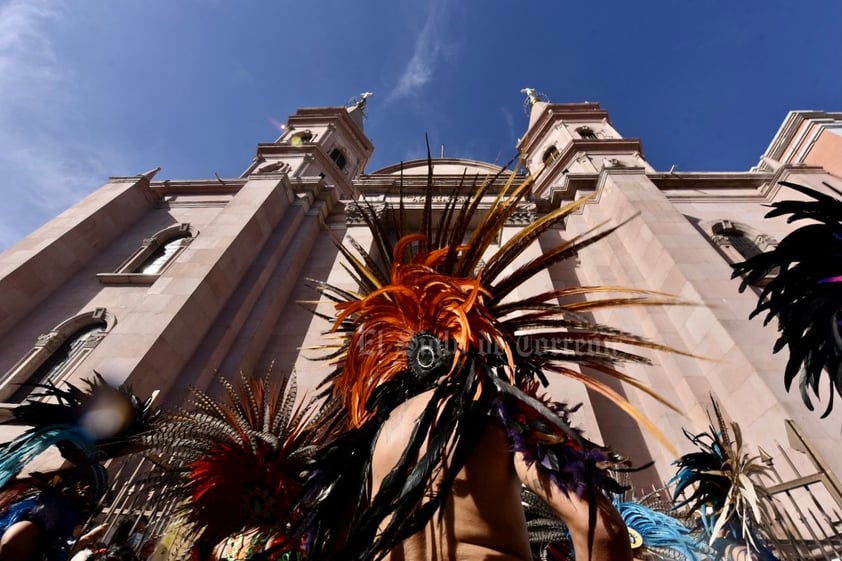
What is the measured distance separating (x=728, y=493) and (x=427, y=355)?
149 inches

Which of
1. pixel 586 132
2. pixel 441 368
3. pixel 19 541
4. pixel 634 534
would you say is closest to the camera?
pixel 441 368

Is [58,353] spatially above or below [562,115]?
below

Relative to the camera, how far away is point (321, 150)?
51.8ft

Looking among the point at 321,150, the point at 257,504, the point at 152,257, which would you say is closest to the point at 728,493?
the point at 257,504

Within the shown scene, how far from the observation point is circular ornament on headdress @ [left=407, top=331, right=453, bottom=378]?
2.21m

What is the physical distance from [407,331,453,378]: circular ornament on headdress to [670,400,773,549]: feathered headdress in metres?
2.83

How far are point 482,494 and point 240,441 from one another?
254cm

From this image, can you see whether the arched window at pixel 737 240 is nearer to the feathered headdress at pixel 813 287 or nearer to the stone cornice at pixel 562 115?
the feathered headdress at pixel 813 287

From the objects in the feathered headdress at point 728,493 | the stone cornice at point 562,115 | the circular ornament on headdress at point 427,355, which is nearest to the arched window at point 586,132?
the stone cornice at point 562,115

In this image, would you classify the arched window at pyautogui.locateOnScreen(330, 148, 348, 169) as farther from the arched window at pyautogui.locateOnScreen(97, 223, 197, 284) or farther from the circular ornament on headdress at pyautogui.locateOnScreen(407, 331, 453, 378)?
the circular ornament on headdress at pyautogui.locateOnScreen(407, 331, 453, 378)

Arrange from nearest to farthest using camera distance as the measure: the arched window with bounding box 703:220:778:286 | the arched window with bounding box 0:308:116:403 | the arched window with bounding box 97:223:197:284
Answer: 1. the arched window with bounding box 0:308:116:403
2. the arched window with bounding box 97:223:197:284
3. the arched window with bounding box 703:220:778:286

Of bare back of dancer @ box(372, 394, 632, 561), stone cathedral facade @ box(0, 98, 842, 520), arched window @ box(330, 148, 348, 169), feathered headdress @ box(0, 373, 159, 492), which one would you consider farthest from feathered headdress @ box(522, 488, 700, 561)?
arched window @ box(330, 148, 348, 169)

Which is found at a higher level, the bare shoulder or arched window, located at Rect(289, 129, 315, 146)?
arched window, located at Rect(289, 129, 315, 146)

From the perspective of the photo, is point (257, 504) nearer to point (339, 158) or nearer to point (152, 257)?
point (152, 257)
